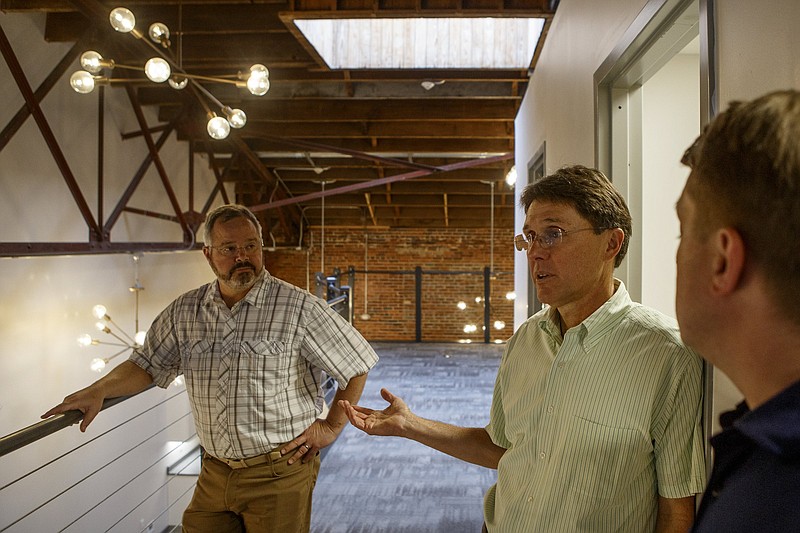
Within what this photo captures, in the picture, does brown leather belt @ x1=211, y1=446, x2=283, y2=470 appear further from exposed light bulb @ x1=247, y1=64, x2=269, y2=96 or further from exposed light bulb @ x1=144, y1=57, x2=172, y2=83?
exposed light bulb @ x1=247, y1=64, x2=269, y2=96

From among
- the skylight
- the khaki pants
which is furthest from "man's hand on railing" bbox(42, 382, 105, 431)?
the skylight

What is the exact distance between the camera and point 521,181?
5.42 metres

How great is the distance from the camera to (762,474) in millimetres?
568

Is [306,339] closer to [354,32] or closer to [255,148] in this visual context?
[354,32]

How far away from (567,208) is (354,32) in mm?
4839

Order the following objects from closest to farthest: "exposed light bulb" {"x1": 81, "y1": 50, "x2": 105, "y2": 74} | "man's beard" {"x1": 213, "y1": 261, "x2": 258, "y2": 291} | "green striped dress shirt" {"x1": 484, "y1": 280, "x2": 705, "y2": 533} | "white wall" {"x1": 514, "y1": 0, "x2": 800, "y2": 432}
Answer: "white wall" {"x1": 514, "y1": 0, "x2": 800, "y2": 432} < "green striped dress shirt" {"x1": 484, "y1": 280, "x2": 705, "y2": 533} < "man's beard" {"x1": 213, "y1": 261, "x2": 258, "y2": 291} < "exposed light bulb" {"x1": 81, "y1": 50, "x2": 105, "y2": 74}

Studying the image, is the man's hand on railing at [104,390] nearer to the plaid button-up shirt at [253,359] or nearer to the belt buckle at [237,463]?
the plaid button-up shirt at [253,359]

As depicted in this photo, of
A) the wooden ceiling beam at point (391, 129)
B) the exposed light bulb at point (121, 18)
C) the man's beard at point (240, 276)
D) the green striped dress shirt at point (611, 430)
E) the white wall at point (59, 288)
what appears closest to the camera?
the green striped dress shirt at point (611, 430)

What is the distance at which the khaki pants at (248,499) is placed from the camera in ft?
7.07

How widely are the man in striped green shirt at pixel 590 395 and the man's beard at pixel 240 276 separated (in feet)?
3.56

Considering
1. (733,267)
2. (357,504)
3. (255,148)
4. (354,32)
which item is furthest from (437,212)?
(733,267)

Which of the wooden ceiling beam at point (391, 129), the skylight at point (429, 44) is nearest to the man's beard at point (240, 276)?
the skylight at point (429, 44)

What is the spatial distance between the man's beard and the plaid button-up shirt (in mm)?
33

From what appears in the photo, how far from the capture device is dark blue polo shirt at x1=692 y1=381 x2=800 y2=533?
0.53m
